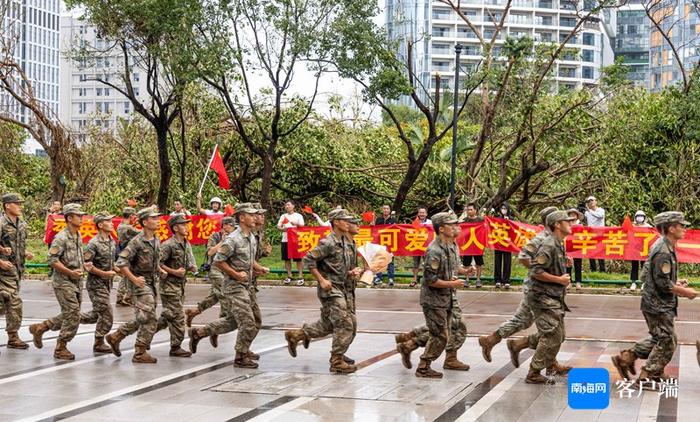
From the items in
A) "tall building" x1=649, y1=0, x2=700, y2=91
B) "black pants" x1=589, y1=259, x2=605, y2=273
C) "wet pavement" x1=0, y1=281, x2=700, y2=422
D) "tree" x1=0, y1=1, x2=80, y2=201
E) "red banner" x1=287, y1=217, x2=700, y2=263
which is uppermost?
"tall building" x1=649, y1=0, x2=700, y2=91

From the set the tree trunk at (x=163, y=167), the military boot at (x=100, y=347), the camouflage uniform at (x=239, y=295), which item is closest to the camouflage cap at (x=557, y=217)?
the camouflage uniform at (x=239, y=295)

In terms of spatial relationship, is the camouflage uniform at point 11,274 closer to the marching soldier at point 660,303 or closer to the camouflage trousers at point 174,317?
the camouflage trousers at point 174,317

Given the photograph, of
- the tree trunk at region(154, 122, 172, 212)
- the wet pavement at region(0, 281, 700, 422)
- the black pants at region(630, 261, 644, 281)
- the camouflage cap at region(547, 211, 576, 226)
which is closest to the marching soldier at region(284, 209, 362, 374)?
the wet pavement at region(0, 281, 700, 422)

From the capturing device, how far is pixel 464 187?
27.5 meters

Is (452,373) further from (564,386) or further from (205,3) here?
(205,3)

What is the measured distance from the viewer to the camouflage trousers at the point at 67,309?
496 inches

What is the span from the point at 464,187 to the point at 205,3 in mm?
8338

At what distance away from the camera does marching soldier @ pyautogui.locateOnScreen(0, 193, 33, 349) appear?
13234mm

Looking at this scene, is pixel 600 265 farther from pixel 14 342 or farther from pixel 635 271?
pixel 14 342

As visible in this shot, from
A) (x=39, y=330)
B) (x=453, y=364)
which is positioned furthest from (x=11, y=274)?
(x=453, y=364)

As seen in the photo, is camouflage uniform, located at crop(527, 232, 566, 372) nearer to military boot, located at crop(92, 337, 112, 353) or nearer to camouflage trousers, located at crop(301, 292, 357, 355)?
camouflage trousers, located at crop(301, 292, 357, 355)

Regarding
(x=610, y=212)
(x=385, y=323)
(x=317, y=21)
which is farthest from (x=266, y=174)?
(x=385, y=323)

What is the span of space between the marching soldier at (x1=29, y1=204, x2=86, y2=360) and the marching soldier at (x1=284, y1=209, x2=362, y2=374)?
9.63ft

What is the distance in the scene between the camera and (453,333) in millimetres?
11617
